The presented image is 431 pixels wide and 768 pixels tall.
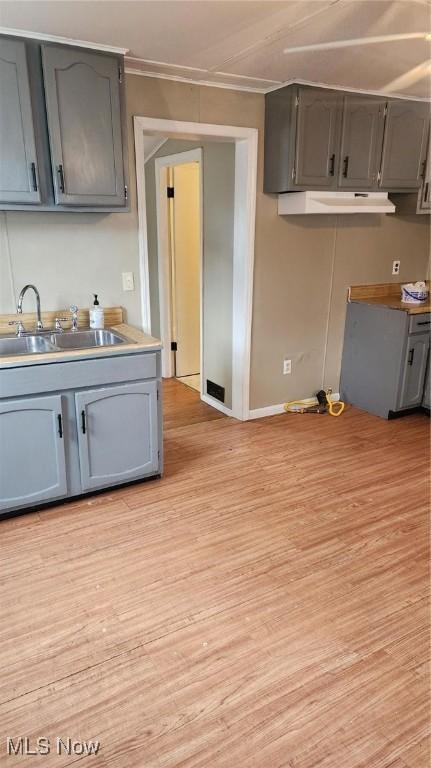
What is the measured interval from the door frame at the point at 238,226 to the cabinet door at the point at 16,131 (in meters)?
0.71

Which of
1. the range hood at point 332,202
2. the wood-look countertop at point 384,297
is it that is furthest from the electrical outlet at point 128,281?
the wood-look countertop at point 384,297

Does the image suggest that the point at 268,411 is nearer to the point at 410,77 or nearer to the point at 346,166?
the point at 346,166

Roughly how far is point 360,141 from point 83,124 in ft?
6.37

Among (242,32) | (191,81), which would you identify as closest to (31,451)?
(242,32)

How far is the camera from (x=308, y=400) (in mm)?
4172

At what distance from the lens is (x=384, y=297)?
419 centimetres

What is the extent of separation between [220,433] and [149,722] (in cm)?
226

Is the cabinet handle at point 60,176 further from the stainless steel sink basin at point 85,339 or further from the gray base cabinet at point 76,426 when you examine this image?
the gray base cabinet at point 76,426

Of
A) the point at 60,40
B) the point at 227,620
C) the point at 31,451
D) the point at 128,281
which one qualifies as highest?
the point at 60,40

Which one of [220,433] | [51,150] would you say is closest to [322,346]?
[220,433]

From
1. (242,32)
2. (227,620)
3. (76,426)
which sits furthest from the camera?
(76,426)

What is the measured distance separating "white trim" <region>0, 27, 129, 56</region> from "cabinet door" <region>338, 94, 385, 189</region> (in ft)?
5.21

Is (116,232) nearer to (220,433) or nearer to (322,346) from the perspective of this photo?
(220,433)

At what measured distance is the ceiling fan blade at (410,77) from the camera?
288cm
